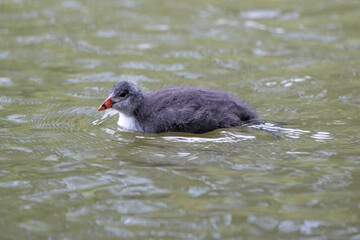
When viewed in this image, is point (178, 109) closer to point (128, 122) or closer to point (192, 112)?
point (192, 112)

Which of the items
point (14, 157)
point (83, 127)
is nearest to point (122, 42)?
point (83, 127)

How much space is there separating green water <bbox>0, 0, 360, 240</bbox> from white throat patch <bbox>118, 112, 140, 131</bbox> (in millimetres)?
227

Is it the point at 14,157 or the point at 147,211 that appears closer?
the point at 147,211

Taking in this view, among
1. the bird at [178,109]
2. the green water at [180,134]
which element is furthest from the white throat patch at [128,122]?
the green water at [180,134]

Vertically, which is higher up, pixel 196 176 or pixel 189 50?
pixel 189 50

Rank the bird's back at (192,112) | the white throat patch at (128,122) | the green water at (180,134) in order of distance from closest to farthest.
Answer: the green water at (180,134) → the bird's back at (192,112) → the white throat patch at (128,122)

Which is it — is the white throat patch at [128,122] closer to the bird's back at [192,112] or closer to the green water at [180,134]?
the bird's back at [192,112]

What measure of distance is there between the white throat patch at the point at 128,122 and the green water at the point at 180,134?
227 millimetres

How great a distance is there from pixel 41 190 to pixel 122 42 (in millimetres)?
6450

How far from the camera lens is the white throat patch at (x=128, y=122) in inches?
285

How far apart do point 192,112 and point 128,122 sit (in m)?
0.94

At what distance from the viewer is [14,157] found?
6230mm

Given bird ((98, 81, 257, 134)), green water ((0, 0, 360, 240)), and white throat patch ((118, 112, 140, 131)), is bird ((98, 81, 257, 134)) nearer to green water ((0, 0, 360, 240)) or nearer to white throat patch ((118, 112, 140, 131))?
white throat patch ((118, 112, 140, 131))

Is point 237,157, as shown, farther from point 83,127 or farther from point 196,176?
point 83,127
